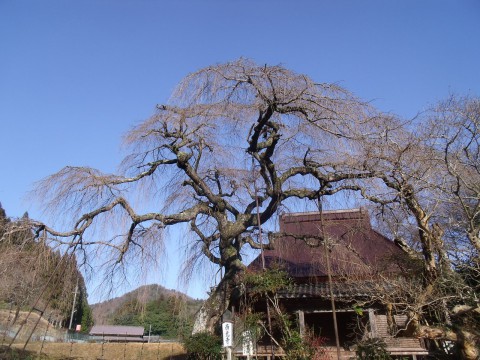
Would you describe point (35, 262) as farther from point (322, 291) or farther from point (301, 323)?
point (322, 291)

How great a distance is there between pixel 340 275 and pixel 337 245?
28.3 inches

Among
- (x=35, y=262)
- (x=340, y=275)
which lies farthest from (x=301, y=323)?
(x=35, y=262)

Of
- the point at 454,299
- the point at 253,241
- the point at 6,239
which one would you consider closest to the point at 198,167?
the point at 253,241

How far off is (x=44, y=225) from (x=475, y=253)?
27.5ft

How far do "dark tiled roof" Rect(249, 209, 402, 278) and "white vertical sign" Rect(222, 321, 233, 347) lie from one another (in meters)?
2.66

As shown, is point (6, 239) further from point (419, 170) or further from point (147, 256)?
point (419, 170)

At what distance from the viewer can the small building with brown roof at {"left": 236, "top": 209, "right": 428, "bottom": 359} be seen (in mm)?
8516

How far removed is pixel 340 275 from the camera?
891cm

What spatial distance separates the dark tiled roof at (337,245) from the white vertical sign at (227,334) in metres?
2.66

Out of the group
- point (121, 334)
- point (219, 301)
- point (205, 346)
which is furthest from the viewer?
point (121, 334)

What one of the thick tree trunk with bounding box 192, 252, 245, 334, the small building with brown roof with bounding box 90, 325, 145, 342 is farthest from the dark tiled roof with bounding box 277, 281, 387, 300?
the small building with brown roof with bounding box 90, 325, 145, 342

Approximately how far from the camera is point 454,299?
6812mm

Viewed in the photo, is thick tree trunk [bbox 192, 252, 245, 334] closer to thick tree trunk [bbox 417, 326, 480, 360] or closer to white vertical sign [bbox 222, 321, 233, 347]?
white vertical sign [bbox 222, 321, 233, 347]

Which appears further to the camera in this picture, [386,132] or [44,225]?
[44,225]
